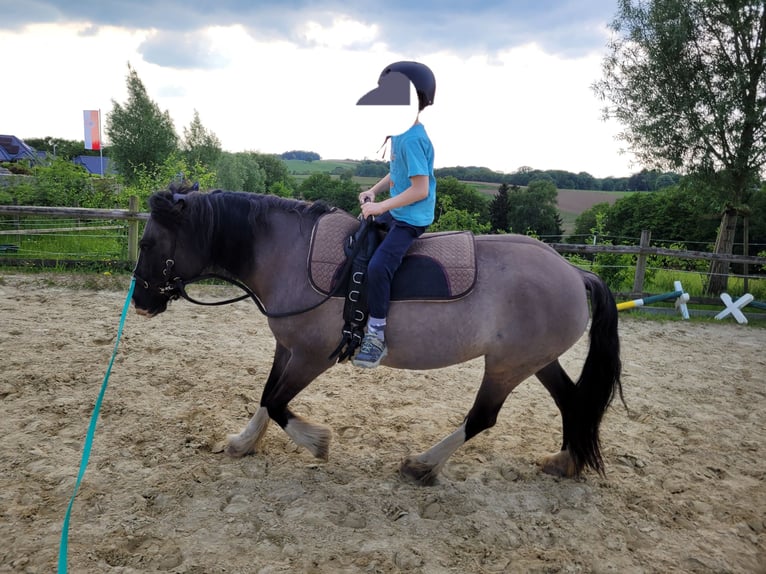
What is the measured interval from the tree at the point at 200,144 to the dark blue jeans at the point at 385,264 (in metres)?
47.8

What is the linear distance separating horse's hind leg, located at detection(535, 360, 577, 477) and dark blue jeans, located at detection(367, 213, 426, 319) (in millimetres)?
1432

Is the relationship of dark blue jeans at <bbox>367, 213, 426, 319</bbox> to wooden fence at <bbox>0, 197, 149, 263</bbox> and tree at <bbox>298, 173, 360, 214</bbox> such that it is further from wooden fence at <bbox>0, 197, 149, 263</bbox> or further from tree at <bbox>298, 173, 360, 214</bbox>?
tree at <bbox>298, 173, 360, 214</bbox>

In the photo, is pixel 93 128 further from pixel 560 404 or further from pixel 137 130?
pixel 560 404

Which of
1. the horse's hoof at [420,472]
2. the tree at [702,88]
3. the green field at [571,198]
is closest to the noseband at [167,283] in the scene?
the horse's hoof at [420,472]

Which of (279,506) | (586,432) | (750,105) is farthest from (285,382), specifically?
(750,105)

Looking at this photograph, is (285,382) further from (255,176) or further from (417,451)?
(255,176)

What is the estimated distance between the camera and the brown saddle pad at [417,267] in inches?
118

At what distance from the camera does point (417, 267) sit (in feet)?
9.93

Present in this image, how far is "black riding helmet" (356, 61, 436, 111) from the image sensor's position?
108 inches

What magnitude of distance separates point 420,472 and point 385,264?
1.45 metres

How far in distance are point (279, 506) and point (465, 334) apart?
5.01 ft

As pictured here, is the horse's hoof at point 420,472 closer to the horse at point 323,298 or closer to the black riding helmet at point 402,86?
the horse at point 323,298

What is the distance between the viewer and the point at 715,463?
12.5 ft

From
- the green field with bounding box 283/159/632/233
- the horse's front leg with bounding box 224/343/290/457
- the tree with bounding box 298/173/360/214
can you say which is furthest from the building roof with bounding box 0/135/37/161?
the horse's front leg with bounding box 224/343/290/457
